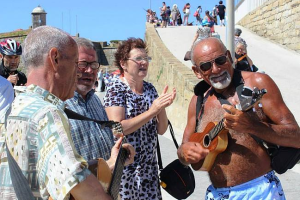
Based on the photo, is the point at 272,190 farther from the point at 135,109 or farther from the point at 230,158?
the point at 135,109

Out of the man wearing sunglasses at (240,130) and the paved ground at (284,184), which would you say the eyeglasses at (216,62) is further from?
the paved ground at (284,184)

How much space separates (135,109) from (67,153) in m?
2.29

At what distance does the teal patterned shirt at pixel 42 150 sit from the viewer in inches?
66.1

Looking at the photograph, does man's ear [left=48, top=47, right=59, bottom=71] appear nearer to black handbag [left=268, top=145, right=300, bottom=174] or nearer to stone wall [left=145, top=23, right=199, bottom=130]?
black handbag [left=268, top=145, right=300, bottom=174]

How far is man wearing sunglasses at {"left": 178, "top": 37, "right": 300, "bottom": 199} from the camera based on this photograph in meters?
2.92

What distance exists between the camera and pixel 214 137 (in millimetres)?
3039

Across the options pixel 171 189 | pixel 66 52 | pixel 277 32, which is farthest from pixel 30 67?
pixel 277 32

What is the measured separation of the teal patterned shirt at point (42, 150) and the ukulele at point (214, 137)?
1.29 meters

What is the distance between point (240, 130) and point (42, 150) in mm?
1510

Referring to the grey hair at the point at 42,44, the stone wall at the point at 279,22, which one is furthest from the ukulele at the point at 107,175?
the stone wall at the point at 279,22

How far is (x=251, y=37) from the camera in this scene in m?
22.0

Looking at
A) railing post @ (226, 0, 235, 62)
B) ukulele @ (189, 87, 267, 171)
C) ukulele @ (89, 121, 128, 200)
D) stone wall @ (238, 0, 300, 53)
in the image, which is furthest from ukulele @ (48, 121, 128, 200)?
stone wall @ (238, 0, 300, 53)

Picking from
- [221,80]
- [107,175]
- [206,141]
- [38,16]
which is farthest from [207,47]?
[38,16]

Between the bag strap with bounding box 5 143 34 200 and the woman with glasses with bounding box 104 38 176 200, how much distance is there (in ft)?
6.52
